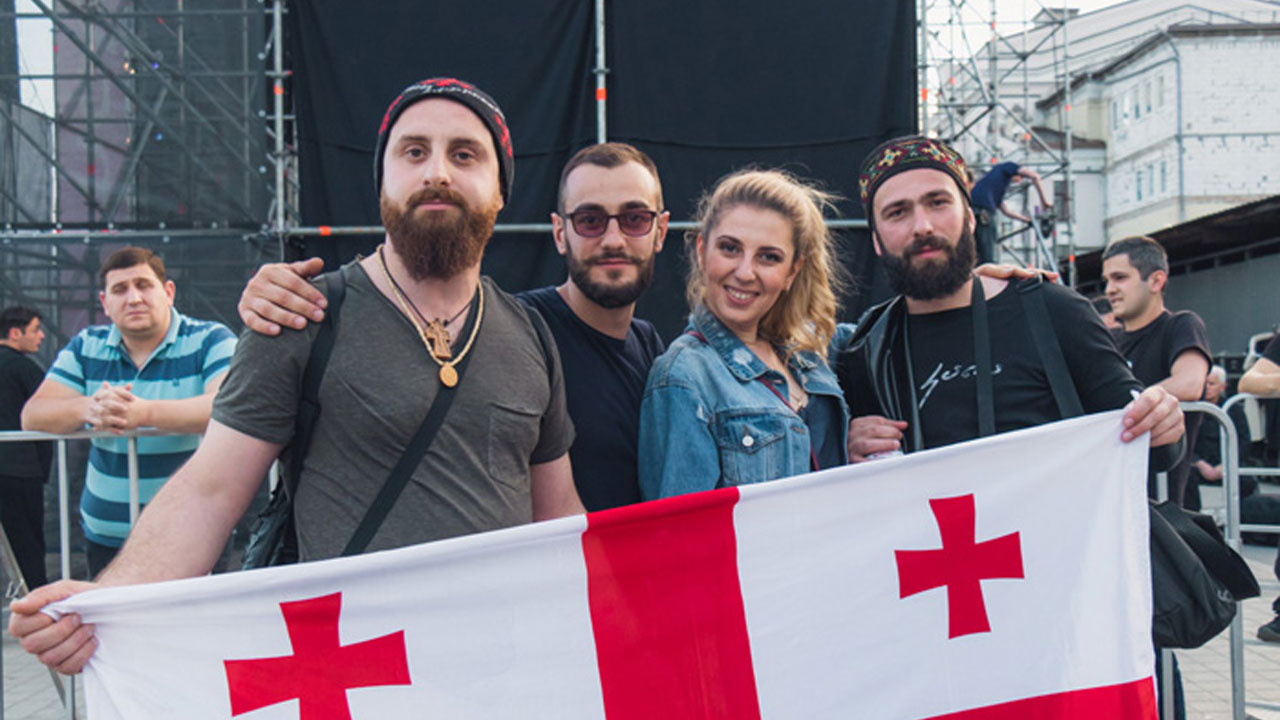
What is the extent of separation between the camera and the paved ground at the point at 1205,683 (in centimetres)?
434

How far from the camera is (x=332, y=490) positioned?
5.95 feet

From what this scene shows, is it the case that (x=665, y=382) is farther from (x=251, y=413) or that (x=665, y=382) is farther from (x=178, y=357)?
(x=178, y=357)

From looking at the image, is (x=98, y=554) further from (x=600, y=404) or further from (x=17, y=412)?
(x=17, y=412)

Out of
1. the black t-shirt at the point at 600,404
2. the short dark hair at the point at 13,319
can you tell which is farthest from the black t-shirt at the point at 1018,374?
the short dark hair at the point at 13,319

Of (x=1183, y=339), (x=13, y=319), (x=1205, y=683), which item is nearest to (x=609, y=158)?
(x=1183, y=339)

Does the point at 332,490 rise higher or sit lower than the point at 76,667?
higher

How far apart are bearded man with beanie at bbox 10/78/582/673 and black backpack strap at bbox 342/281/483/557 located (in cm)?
1

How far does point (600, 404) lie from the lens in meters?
2.38

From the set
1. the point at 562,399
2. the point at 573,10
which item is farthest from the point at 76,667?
the point at 573,10

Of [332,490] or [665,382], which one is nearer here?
[332,490]

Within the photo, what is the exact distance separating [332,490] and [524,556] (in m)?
0.43

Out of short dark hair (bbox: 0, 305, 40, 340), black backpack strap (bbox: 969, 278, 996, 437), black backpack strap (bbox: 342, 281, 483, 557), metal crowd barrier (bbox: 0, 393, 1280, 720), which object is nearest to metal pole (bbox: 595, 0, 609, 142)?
short dark hair (bbox: 0, 305, 40, 340)

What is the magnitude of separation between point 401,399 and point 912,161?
5.47 feet

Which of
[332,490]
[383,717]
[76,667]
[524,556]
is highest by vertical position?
[332,490]
